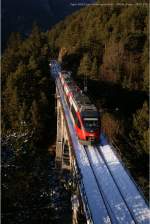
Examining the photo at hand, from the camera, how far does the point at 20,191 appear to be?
61.1 feet

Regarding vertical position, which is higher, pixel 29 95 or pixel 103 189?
pixel 29 95

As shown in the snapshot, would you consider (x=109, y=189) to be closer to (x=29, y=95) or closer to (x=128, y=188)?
(x=128, y=188)

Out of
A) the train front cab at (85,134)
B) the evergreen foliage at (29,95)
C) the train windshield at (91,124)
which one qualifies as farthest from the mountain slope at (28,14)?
the train windshield at (91,124)

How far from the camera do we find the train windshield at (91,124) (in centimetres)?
3744

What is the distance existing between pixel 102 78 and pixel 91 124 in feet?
112

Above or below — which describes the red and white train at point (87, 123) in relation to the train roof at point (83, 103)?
below

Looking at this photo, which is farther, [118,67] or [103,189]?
[118,67]

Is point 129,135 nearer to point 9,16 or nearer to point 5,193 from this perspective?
point 5,193

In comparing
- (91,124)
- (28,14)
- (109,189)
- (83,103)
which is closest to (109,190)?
(109,189)

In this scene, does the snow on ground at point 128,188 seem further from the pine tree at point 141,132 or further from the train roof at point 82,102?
the pine tree at point 141,132

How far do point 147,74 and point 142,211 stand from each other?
42.3m

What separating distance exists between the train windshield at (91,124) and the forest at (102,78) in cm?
487

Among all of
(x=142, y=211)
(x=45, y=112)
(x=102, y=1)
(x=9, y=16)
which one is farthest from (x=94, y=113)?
(x=9, y=16)

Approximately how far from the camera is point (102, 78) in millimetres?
70938
